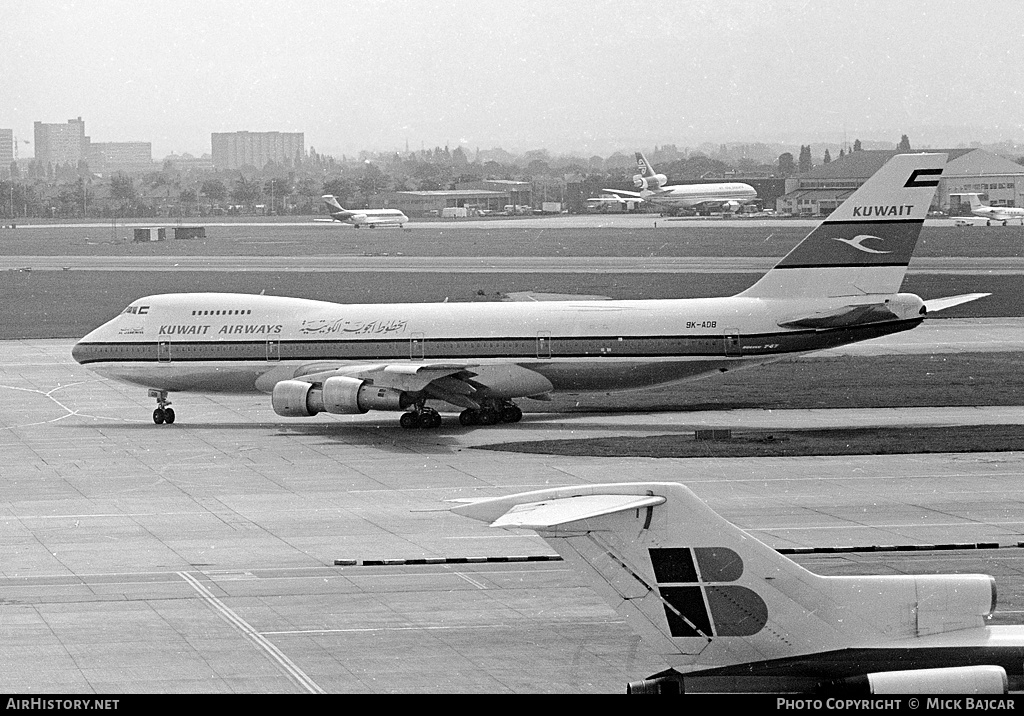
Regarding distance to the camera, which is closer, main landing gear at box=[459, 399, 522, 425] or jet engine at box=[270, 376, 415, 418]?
jet engine at box=[270, 376, 415, 418]

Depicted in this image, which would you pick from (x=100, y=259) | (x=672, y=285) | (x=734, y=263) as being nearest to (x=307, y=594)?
(x=672, y=285)

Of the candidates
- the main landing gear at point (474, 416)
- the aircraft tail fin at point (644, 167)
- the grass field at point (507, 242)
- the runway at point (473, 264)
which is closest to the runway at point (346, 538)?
the main landing gear at point (474, 416)

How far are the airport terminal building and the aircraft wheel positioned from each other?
353 feet

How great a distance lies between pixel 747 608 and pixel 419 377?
3140 centimetres

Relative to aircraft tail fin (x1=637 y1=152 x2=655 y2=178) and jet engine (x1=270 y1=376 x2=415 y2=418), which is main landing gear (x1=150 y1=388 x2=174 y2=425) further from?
aircraft tail fin (x1=637 y1=152 x2=655 y2=178)

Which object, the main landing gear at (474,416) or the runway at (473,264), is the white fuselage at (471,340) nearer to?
the main landing gear at (474,416)

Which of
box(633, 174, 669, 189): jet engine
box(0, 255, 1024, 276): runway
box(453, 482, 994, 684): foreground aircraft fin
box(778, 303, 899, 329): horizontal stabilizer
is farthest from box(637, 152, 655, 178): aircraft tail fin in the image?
box(453, 482, 994, 684): foreground aircraft fin

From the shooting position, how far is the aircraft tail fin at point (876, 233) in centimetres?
4591

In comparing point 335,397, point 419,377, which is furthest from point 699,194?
point 335,397

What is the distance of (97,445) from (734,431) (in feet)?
67.9

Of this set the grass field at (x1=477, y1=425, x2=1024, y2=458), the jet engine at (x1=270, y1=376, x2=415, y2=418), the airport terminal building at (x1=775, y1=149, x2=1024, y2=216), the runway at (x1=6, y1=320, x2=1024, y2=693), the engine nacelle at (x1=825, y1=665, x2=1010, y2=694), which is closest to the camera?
the engine nacelle at (x1=825, y1=665, x2=1010, y2=694)

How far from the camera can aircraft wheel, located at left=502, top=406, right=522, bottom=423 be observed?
49312mm

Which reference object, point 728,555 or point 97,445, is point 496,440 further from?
point 728,555

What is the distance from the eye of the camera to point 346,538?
31.1m
